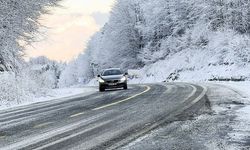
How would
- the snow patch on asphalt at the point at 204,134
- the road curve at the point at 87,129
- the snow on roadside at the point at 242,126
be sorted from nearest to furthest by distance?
the snow patch on asphalt at the point at 204,134 → the snow on roadside at the point at 242,126 → the road curve at the point at 87,129

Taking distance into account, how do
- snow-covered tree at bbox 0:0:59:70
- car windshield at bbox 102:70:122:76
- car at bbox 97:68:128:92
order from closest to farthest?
1. snow-covered tree at bbox 0:0:59:70
2. car at bbox 97:68:128:92
3. car windshield at bbox 102:70:122:76

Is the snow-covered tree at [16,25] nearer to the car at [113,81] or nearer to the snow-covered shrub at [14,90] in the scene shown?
the snow-covered shrub at [14,90]

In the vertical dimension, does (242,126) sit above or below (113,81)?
below

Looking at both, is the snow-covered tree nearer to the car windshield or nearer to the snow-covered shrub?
the snow-covered shrub

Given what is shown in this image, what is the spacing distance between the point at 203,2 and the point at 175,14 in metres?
12.4

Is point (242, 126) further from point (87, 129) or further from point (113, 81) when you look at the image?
point (113, 81)

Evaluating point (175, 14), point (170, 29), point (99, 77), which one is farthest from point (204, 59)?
point (99, 77)

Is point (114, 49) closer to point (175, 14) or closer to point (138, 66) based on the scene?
point (138, 66)

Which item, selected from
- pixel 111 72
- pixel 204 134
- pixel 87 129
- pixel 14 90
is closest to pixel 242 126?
pixel 204 134

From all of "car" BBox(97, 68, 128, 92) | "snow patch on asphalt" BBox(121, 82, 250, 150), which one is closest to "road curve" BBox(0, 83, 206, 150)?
"snow patch on asphalt" BBox(121, 82, 250, 150)

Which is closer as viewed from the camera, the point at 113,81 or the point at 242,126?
the point at 242,126

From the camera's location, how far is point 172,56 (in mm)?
53062

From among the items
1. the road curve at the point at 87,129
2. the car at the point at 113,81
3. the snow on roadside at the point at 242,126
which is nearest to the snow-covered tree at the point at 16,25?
the car at the point at 113,81

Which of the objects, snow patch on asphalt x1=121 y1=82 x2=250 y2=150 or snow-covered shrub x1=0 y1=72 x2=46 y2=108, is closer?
snow patch on asphalt x1=121 y1=82 x2=250 y2=150
